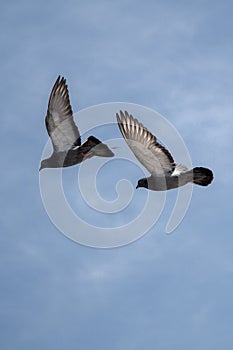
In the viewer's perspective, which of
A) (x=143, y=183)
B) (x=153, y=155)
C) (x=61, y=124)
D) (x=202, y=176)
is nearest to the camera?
(x=202, y=176)

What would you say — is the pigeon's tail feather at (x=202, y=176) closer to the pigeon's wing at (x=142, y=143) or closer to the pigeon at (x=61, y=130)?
the pigeon's wing at (x=142, y=143)

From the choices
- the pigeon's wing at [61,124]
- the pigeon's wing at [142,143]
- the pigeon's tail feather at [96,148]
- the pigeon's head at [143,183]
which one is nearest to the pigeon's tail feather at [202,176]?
the pigeon's wing at [142,143]

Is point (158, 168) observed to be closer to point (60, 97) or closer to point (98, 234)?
point (98, 234)

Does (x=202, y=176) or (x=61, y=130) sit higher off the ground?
(x=61, y=130)

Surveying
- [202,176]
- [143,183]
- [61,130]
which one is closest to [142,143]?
[143,183]

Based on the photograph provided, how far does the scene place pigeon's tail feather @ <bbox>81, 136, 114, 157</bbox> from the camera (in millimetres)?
21141

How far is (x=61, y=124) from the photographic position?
2284 centimetres

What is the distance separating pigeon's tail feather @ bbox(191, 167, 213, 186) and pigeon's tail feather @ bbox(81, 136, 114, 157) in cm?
280

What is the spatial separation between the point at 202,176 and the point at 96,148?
11.9 ft

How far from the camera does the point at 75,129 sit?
75.1 ft

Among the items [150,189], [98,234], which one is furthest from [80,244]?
[150,189]

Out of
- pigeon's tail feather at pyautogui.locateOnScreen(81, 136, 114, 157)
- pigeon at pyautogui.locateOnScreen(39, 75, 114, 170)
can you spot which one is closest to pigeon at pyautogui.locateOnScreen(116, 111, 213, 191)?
pigeon's tail feather at pyautogui.locateOnScreen(81, 136, 114, 157)

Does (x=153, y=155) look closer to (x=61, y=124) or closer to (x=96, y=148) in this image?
(x=96, y=148)

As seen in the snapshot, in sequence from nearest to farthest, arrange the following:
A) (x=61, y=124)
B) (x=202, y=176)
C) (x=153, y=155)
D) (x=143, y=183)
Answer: (x=202, y=176)
(x=153, y=155)
(x=143, y=183)
(x=61, y=124)
